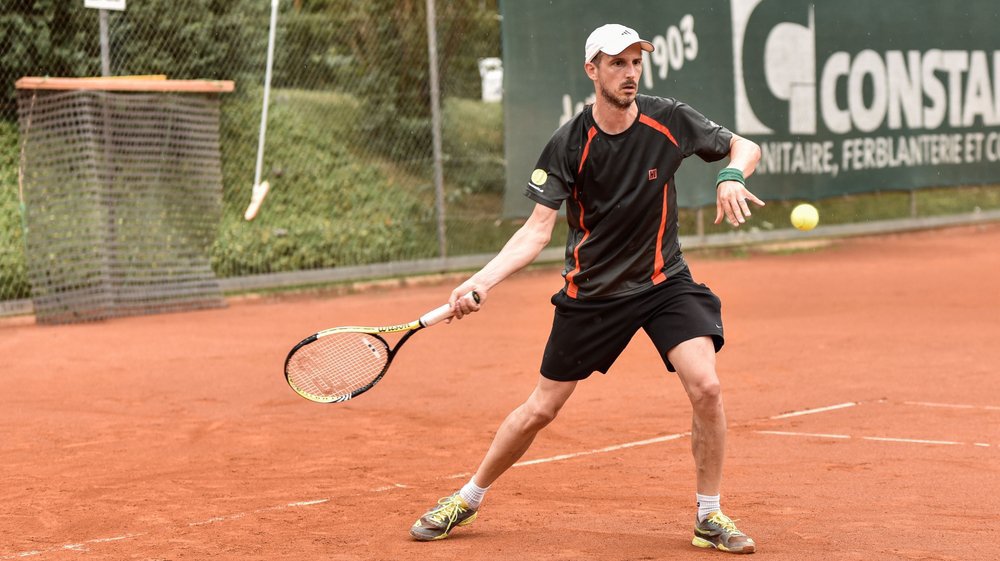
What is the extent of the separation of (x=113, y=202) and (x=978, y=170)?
1211cm

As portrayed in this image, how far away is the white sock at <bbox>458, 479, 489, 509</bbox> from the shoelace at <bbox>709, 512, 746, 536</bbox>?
841mm

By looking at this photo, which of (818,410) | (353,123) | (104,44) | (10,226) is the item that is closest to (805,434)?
(818,410)

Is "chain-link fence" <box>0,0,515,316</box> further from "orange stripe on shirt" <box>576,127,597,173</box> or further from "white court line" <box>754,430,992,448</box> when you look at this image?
"orange stripe on shirt" <box>576,127,597,173</box>

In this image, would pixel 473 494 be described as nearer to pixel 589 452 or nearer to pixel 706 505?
pixel 706 505

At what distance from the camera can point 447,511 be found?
4.66 metres

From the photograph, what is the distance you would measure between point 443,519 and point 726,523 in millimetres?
993

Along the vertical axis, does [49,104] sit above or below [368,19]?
below

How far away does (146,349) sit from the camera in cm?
959

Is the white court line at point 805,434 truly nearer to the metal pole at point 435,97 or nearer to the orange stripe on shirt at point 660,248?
the orange stripe on shirt at point 660,248

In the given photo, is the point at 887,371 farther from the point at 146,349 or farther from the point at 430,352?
the point at 146,349

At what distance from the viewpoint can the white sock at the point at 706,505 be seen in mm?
4426

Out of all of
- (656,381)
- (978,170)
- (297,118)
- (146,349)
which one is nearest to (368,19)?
(297,118)

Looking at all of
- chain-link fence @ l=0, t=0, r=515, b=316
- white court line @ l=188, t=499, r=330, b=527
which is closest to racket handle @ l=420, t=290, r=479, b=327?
white court line @ l=188, t=499, r=330, b=527

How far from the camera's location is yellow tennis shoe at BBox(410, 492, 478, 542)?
4.62 meters
